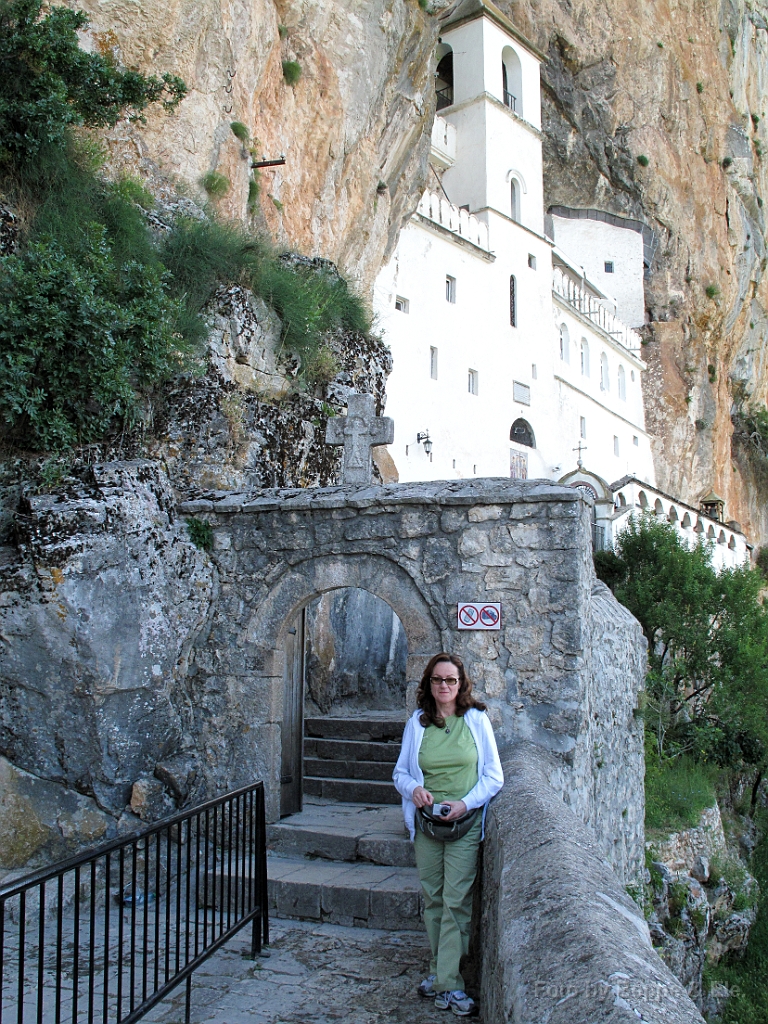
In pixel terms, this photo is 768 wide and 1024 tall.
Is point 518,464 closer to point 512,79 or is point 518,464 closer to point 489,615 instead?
point 512,79

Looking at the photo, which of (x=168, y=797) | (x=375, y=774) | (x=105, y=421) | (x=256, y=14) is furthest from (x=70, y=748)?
(x=256, y=14)

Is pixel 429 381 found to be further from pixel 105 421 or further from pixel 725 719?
pixel 105 421

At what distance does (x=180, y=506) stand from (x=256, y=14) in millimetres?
8529

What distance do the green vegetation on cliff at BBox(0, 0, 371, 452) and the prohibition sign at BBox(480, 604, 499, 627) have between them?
3683 mm

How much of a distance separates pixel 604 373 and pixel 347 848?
29949mm

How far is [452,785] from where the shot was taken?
14.4 ft

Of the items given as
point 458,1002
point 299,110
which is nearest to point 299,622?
point 458,1002

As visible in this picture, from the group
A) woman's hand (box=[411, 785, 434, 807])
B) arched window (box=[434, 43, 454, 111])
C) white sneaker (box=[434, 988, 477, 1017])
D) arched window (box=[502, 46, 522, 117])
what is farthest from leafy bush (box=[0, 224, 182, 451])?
arched window (box=[502, 46, 522, 117])

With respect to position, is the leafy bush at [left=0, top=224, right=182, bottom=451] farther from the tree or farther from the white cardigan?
the tree

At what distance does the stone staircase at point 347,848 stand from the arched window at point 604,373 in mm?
26799

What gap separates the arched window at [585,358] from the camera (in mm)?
32344

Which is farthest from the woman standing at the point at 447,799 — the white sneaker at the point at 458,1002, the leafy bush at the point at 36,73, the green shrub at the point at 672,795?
the green shrub at the point at 672,795

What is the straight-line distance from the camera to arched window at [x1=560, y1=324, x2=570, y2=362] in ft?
101

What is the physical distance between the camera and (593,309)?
33.2 m
